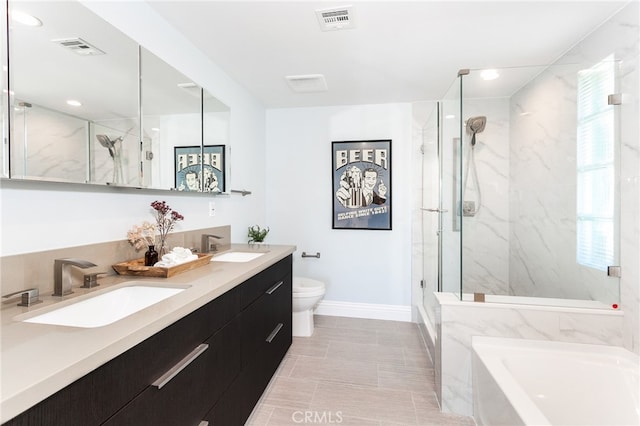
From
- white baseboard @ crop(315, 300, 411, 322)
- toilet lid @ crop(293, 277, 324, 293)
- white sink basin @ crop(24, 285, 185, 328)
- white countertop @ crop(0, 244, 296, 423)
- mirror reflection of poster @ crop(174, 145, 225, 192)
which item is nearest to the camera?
white countertop @ crop(0, 244, 296, 423)

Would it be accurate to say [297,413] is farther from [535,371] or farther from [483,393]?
[535,371]

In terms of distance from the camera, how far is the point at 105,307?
119cm

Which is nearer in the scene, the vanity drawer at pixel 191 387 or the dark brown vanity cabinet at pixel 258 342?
the vanity drawer at pixel 191 387

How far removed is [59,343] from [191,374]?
0.47m

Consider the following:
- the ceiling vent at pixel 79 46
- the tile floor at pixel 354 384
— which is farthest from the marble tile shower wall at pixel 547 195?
the ceiling vent at pixel 79 46

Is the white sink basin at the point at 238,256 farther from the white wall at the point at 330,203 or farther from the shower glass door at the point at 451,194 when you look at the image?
the shower glass door at the point at 451,194

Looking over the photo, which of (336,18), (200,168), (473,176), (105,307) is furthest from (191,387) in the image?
(473,176)

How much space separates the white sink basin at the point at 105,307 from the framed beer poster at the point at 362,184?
2.17 metres

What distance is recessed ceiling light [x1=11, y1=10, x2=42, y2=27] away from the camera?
1.01 meters

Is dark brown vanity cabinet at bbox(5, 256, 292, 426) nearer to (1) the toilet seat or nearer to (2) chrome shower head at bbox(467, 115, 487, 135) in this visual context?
(1) the toilet seat

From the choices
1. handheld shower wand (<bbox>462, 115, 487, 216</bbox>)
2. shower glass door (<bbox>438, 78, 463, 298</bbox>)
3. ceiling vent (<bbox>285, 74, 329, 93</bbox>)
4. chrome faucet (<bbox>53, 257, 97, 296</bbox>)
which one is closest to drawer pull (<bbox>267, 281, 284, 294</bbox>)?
chrome faucet (<bbox>53, 257, 97, 296</bbox>)

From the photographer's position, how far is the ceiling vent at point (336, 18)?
1.65 metres

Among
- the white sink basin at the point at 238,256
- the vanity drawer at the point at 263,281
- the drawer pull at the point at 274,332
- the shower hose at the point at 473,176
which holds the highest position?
the shower hose at the point at 473,176

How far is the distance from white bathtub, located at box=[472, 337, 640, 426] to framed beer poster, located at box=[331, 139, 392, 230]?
1.72 metres
